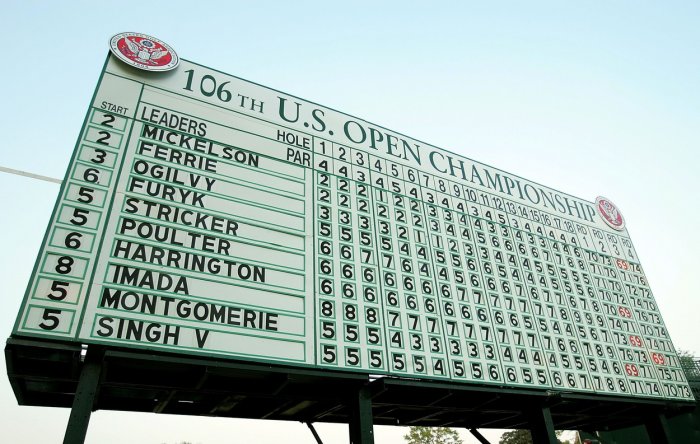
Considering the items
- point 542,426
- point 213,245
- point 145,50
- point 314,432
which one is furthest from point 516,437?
point 145,50

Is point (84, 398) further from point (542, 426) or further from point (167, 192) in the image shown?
point (542, 426)

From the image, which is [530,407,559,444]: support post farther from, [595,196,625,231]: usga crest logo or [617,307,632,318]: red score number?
[595,196,625,231]: usga crest logo

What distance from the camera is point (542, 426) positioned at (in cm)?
1305

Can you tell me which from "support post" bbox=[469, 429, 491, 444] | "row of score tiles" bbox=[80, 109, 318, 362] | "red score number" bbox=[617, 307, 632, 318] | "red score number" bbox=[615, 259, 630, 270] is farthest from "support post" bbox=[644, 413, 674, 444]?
"row of score tiles" bbox=[80, 109, 318, 362]

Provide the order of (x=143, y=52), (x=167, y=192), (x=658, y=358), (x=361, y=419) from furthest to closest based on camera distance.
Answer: (x=658, y=358)
(x=143, y=52)
(x=361, y=419)
(x=167, y=192)

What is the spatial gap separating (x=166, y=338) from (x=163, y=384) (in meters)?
1.90

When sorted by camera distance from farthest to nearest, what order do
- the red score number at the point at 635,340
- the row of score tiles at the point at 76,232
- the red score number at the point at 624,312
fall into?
the red score number at the point at 624,312
the red score number at the point at 635,340
the row of score tiles at the point at 76,232

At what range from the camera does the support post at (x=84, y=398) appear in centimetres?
730

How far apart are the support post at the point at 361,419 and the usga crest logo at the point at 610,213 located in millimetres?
14544

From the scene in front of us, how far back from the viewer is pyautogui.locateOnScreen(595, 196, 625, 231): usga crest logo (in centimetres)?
1981

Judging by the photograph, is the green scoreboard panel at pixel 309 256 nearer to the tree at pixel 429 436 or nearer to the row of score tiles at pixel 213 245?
the row of score tiles at pixel 213 245

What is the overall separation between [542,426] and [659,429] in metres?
5.56

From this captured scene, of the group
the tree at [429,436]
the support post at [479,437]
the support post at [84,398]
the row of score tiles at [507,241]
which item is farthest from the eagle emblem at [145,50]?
the tree at [429,436]

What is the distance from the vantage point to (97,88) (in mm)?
10336
